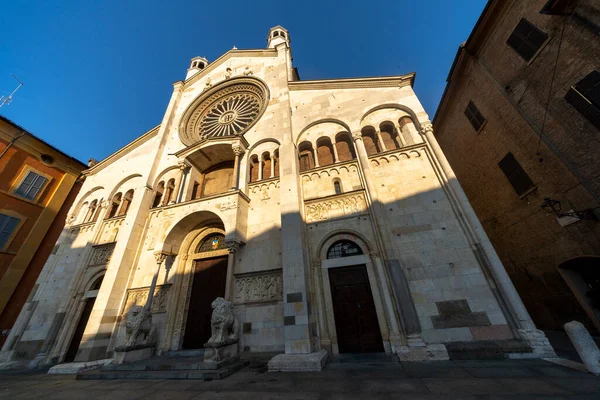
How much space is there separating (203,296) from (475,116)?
636 inches

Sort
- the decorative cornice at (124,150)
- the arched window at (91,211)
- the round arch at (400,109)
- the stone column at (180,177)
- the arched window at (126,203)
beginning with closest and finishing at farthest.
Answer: the round arch at (400,109) < the stone column at (180,177) < the arched window at (126,203) < the arched window at (91,211) < the decorative cornice at (124,150)

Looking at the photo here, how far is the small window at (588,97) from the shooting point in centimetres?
674

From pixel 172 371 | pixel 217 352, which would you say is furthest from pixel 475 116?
pixel 172 371

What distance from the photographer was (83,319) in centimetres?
1050

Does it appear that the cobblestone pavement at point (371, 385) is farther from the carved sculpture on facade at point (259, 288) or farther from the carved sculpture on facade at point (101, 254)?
the carved sculpture on facade at point (101, 254)

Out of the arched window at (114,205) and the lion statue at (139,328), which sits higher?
the arched window at (114,205)

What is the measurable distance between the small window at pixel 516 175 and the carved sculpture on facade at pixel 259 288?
35.4 ft

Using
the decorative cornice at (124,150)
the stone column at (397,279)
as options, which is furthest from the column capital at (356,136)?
the decorative cornice at (124,150)

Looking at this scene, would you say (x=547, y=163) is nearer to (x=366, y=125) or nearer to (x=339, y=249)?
(x=366, y=125)

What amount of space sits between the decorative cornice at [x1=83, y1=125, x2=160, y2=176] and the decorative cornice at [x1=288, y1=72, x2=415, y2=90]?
1004 centimetres

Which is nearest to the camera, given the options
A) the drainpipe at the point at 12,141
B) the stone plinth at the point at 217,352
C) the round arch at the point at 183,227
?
the stone plinth at the point at 217,352

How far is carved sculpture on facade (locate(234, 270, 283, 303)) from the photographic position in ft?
26.8

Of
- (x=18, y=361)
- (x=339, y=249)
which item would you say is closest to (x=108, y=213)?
(x=18, y=361)

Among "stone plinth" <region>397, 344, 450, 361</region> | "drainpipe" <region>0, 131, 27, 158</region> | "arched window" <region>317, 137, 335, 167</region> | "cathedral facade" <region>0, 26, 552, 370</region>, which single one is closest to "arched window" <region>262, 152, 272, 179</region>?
"cathedral facade" <region>0, 26, 552, 370</region>
